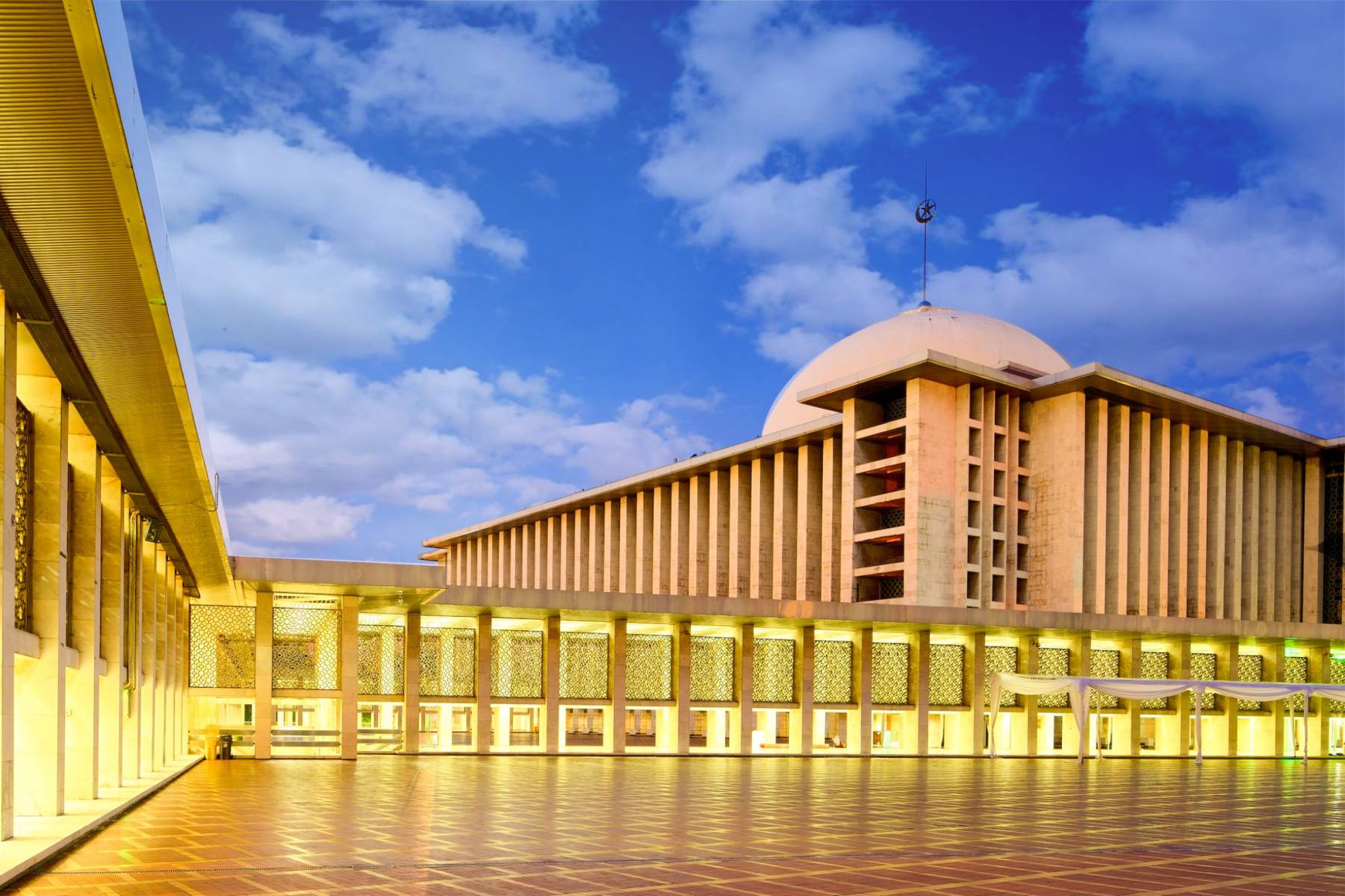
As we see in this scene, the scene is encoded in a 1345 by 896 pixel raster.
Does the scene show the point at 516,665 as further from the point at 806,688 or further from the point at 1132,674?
the point at 1132,674

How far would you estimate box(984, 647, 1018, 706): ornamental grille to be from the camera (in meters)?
35.8

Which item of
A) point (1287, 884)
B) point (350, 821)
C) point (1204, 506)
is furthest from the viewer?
point (1204, 506)

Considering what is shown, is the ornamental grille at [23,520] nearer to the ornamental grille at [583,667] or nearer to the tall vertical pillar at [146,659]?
the tall vertical pillar at [146,659]

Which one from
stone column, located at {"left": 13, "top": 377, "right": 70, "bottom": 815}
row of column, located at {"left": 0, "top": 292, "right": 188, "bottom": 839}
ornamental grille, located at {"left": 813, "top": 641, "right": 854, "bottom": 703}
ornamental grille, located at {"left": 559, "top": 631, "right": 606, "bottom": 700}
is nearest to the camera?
row of column, located at {"left": 0, "top": 292, "right": 188, "bottom": 839}

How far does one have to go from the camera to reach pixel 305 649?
27.3 meters

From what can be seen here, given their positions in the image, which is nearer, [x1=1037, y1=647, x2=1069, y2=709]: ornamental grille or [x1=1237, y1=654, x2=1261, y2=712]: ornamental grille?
[x1=1037, y1=647, x2=1069, y2=709]: ornamental grille

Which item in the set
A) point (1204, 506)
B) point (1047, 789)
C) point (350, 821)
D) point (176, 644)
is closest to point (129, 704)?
point (350, 821)

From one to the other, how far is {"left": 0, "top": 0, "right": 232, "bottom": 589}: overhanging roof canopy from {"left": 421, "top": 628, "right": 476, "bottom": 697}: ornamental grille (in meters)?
15.2

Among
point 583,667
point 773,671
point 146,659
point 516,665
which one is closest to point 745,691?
point 773,671

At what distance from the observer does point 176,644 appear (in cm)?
2855

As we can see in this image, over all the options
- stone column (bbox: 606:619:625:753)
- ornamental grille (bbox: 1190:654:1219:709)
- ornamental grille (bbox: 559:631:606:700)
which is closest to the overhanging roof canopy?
stone column (bbox: 606:619:625:753)

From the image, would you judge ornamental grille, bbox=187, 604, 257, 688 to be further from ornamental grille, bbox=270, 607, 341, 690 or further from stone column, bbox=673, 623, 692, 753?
stone column, bbox=673, 623, 692, 753

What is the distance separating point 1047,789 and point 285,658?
15.6 m

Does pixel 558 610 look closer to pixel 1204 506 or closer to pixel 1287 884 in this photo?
pixel 1287 884
